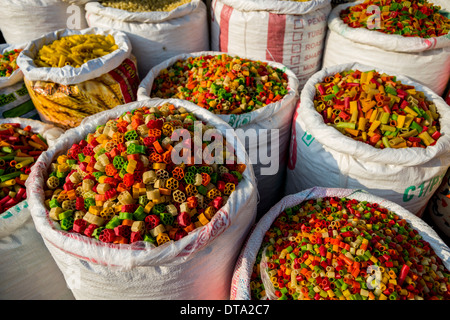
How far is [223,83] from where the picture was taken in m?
1.95

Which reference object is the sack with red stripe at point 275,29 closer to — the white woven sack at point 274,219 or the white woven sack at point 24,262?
the white woven sack at point 274,219

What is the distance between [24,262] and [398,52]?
2480 millimetres

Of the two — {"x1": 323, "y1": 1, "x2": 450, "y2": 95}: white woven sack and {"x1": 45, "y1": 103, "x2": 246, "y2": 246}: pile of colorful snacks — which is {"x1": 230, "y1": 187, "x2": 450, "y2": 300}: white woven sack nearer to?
{"x1": 45, "y1": 103, "x2": 246, "y2": 246}: pile of colorful snacks

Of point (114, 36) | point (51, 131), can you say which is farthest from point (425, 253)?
point (114, 36)

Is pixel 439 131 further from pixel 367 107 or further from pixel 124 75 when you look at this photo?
pixel 124 75

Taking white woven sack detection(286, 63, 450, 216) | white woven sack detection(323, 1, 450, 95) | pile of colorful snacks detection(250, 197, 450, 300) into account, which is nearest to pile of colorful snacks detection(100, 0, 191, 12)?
white woven sack detection(323, 1, 450, 95)

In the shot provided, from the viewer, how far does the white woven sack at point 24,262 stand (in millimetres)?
1469

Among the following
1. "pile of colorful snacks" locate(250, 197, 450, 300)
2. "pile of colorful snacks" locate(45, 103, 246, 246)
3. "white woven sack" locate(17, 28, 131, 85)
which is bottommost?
"pile of colorful snacks" locate(250, 197, 450, 300)

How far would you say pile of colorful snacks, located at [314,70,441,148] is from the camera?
5.57ft

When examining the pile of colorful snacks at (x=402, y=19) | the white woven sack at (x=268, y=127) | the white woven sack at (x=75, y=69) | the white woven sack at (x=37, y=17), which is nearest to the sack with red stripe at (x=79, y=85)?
the white woven sack at (x=75, y=69)

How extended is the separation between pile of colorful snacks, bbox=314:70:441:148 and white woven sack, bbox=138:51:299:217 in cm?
21

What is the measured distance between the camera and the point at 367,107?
5.74ft

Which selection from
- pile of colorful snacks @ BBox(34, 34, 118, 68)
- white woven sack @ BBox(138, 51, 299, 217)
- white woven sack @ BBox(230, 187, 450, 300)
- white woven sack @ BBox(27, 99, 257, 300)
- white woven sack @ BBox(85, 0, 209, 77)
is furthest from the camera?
white woven sack @ BBox(85, 0, 209, 77)
